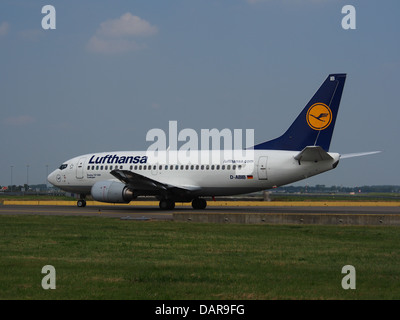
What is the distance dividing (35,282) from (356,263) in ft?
22.5

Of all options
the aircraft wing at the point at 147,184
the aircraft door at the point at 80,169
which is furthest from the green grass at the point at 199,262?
the aircraft door at the point at 80,169

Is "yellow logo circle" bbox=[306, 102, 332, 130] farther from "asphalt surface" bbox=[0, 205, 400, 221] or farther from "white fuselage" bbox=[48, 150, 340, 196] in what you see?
"asphalt surface" bbox=[0, 205, 400, 221]

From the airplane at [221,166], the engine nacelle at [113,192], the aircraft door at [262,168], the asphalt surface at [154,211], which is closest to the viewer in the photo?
the asphalt surface at [154,211]

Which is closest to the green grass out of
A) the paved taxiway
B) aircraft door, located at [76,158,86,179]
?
the paved taxiway

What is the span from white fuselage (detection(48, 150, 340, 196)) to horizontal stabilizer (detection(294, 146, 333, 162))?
11.2 inches

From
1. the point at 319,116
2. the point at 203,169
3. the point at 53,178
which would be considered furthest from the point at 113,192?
the point at 319,116

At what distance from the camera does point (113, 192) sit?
34969mm

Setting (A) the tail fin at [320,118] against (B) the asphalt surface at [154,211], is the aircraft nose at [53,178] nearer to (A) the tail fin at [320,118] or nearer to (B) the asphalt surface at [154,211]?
(B) the asphalt surface at [154,211]

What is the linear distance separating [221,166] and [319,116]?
6804 mm

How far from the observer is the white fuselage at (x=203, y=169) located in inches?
1289

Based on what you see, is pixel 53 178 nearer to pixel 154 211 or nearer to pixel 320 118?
pixel 154 211

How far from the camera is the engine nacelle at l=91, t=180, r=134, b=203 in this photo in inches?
1372

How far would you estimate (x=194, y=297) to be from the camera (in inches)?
363
